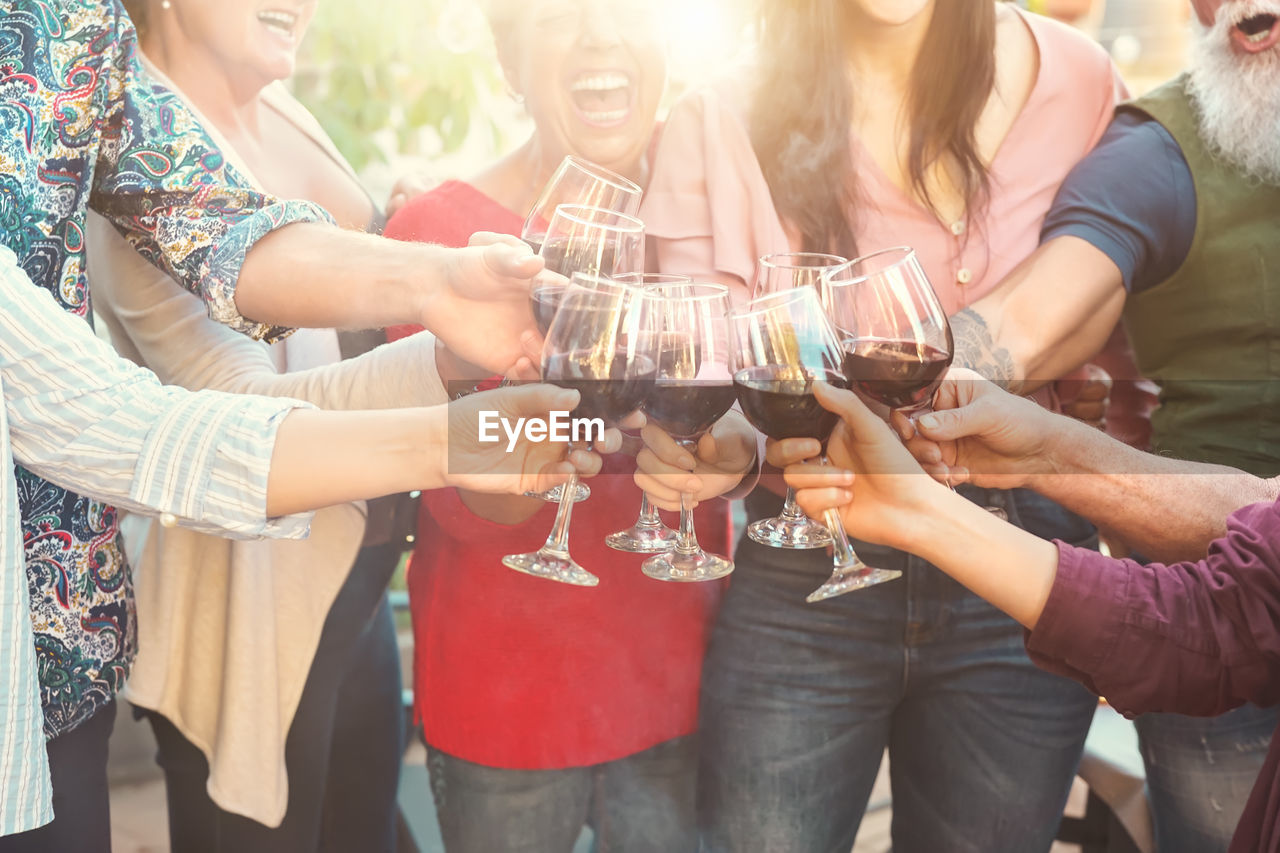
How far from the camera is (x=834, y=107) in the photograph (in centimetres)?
94

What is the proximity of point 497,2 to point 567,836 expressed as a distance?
77 centimetres

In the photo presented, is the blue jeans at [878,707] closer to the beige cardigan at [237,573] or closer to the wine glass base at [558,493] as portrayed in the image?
the wine glass base at [558,493]

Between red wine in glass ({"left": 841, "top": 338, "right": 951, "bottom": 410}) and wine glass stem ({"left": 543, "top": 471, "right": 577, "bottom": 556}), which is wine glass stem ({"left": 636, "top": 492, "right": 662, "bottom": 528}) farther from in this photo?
red wine in glass ({"left": 841, "top": 338, "right": 951, "bottom": 410})

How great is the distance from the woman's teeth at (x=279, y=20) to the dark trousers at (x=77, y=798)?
57 cm

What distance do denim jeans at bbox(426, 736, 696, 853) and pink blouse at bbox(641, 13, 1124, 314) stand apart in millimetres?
455

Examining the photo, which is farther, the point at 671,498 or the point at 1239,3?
the point at 1239,3

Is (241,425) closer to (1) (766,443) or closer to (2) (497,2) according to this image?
(1) (766,443)

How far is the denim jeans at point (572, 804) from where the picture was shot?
38.3 inches

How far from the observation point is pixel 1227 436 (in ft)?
3.05

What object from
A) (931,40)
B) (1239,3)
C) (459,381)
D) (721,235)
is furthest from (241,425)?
(1239,3)

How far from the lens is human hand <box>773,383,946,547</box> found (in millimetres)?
737

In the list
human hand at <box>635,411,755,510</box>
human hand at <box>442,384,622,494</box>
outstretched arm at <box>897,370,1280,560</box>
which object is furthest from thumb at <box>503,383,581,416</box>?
outstretched arm at <box>897,370,1280,560</box>

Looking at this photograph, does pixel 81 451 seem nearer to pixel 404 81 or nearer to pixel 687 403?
pixel 687 403

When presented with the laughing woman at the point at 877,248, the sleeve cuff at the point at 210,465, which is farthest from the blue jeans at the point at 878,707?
the sleeve cuff at the point at 210,465
